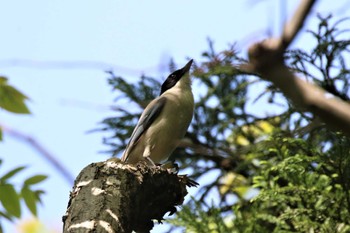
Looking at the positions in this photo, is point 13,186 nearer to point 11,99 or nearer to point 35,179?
point 35,179

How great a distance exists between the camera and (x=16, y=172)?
3820mm

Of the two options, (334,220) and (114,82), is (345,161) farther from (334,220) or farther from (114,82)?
(114,82)

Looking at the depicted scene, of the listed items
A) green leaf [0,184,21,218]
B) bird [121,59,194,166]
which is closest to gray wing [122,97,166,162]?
bird [121,59,194,166]

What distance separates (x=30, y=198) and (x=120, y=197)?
33.1 inches

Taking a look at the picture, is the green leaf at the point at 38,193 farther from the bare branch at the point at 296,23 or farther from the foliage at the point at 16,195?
the bare branch at the point at 296,23

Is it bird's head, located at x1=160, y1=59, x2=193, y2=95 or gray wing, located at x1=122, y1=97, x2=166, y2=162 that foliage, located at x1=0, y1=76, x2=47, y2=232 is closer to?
gray wing, located at x1=122, y1=97, x2=166, y2=162

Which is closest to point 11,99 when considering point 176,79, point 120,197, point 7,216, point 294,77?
point 7,216

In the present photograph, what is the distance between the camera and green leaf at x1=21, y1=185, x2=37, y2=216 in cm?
386

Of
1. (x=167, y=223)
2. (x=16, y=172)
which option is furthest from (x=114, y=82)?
(x=16, y=172)

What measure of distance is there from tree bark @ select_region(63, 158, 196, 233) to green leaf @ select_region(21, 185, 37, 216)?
21.5 inches

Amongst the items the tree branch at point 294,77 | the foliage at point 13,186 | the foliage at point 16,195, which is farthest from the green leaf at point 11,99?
the tree branch at point 294,77

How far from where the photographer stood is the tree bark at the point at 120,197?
318 centimetres

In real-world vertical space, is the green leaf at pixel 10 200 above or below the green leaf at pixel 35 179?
below

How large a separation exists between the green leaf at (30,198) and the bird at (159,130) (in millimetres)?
1537
